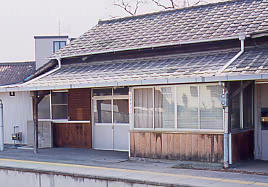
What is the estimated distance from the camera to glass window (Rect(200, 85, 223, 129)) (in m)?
11.4

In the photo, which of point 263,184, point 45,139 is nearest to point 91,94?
point 45,139

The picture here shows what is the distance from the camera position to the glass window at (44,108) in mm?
17078

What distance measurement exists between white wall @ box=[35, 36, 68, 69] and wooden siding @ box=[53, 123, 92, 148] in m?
12.8

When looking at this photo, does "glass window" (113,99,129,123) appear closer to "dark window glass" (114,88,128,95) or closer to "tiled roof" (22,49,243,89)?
"dark window glass" (114,88,128,95)

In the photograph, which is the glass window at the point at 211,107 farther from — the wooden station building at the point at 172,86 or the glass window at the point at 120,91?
the glass window at the point at 120,91

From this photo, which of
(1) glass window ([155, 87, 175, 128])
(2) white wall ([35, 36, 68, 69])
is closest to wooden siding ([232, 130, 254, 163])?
(1) glass window ([155, 87, 175, 128])

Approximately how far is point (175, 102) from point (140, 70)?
5.49 ft

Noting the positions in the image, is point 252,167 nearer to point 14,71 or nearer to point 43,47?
point 43,47

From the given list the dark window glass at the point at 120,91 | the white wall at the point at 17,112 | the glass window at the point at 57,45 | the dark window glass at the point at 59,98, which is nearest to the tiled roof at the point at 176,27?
the dark window glass at the point at 120,91

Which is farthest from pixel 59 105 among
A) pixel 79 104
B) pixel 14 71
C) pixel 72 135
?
pixel 14 71

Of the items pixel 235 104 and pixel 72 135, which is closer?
pixel 235 104

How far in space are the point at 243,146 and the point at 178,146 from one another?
1750 mm

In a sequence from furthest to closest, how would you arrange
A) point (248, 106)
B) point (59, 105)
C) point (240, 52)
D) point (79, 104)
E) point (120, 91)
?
point (59, 105) → point (79, 104) → point (120, 91) → point (248, 106) → point (240, 52)

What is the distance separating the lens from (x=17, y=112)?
1808 centimetres
